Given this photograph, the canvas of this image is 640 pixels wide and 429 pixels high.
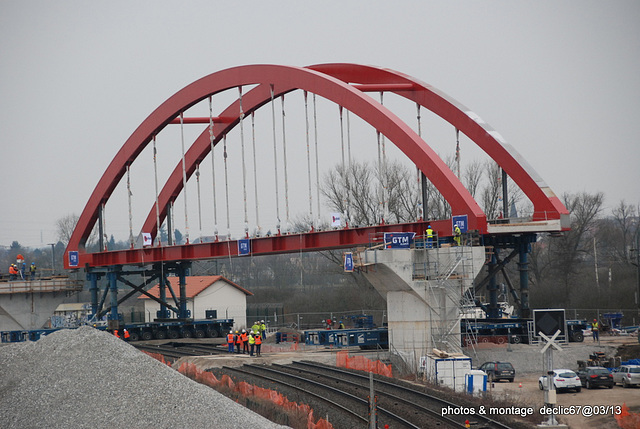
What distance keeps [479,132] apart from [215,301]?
117 ft

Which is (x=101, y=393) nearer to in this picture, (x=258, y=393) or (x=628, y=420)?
(x=258, y=393)

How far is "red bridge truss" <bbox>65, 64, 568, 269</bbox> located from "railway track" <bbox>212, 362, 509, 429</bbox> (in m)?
9.84

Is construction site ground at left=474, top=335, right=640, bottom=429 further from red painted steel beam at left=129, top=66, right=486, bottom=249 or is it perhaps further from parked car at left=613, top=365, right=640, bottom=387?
red painted steel beam at left=129, top=66, right=486, bottom=249

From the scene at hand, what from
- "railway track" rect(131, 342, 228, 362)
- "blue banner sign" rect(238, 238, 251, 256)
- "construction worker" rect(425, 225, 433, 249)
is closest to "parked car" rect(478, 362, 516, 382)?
"construction worker" rect(425, 225, 433, 249)

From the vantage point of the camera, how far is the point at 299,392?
2702 cm

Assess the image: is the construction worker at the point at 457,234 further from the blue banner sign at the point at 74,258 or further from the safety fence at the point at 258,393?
the blue banner sign at the point at 74,258

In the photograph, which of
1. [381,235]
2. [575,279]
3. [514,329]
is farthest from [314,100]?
[575,279]

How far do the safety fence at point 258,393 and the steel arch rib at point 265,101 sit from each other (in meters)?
13.1

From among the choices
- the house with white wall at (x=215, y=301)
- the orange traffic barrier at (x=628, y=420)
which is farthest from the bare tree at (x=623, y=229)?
the orange traffic barrier at (x=628, y=420)

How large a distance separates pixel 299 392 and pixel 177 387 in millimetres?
5161

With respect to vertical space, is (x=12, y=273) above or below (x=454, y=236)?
below

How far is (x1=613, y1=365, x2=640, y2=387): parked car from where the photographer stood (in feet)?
102

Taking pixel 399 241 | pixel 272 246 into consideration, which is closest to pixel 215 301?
pixel 272 246

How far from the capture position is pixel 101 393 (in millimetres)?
23469
